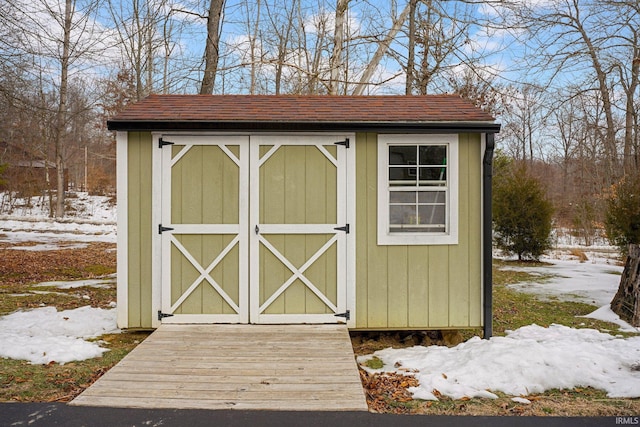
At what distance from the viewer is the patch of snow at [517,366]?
353 centimetres

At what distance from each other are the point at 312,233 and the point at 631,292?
440 centimetres

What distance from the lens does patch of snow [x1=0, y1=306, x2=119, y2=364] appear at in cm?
432

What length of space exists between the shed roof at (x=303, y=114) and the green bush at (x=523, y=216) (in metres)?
6.98

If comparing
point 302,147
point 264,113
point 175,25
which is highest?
point 175,25

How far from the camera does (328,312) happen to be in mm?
4957

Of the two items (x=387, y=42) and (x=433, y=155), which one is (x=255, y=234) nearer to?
(x=433, y=155)

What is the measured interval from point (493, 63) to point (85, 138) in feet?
89.3

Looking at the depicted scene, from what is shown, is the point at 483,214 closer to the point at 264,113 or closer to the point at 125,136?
the point at 264,113

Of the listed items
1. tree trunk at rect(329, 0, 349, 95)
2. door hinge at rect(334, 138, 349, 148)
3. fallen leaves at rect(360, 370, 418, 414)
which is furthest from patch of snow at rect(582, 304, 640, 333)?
tree trunk at rect(329, 0, 349, 95)

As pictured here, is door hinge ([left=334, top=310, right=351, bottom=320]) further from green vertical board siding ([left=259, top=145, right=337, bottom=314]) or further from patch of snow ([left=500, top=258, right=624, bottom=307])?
patch of snow ([left=500, top=258, right=624, bottom=307])

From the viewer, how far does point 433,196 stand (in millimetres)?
4996

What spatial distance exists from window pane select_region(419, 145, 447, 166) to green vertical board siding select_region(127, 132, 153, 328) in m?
2.92

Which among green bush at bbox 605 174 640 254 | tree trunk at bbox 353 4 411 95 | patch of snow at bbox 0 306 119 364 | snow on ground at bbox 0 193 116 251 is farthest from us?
snow on ground at bbox 0 193 116 251

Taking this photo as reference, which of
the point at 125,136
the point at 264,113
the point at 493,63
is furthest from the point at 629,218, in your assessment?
the point at 125,136
